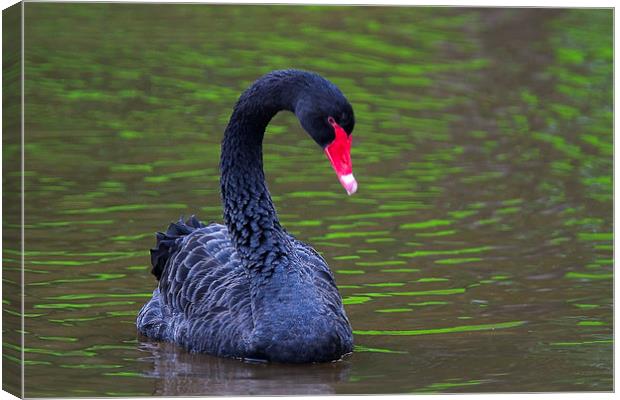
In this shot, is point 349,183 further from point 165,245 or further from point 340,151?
point 165,245

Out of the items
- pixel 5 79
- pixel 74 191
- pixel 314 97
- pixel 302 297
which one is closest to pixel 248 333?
pixel 302 297

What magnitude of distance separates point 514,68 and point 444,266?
9.43ft

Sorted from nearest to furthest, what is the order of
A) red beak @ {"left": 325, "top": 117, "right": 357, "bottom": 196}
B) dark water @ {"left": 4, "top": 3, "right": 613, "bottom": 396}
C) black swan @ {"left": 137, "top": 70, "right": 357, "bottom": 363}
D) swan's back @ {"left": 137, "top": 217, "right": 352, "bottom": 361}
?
red beak @ {"left": 325, "top": 117, "right": 357, "bottom": 196}, black swan @ {"left": 137, "top": 70, "right": 357, "bottom": 363}, dark water @ {"left": 4, "top": 3, "right": 613, "bottom": 396}, swan's back @ {"left": 137, "top": 217, "right": 352, "bottom": 361}

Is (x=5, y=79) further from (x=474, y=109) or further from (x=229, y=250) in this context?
(x=474, y=109)

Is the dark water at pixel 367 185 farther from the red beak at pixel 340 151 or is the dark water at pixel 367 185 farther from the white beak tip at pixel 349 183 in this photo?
the white beak tip at pixel 349 183

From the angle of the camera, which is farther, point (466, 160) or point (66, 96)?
point (466, 160)

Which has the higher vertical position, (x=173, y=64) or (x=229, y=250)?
(x=173, y=64)

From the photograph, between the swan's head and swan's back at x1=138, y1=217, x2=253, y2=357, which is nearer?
the swan's head

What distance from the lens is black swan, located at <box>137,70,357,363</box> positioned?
316 inches

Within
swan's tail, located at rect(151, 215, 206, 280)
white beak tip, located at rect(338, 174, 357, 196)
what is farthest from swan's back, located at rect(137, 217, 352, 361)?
white beak tip, located at rect(338, 174, 357, 196)

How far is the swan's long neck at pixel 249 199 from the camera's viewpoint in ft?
28.1

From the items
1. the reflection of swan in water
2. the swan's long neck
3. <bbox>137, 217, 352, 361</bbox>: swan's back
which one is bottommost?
the reflection of swan in water

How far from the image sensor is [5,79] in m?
7.26

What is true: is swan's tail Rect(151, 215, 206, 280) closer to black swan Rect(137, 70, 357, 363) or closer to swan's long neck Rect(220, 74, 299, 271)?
black swan Rect(137, 70, 357, 363)
